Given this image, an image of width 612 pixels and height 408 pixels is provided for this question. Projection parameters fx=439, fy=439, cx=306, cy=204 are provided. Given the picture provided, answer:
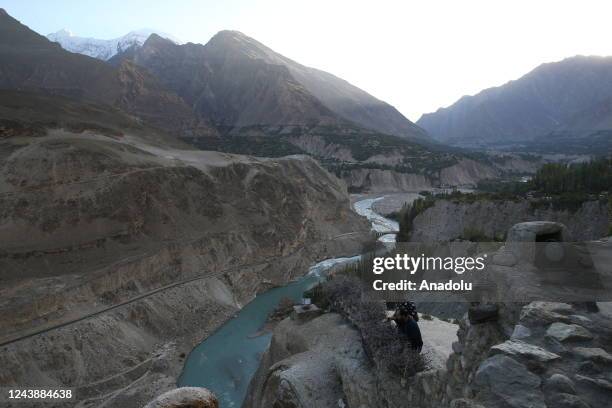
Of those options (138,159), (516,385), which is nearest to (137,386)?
(516,385)

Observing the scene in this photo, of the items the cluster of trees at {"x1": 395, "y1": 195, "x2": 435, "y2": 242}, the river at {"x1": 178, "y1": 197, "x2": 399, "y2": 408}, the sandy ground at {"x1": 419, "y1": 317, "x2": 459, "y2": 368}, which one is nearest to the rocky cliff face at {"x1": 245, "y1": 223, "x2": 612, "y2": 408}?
the sandy ground at {"x1": 419, "y1": 317, "x2": 459, "y2": 368}

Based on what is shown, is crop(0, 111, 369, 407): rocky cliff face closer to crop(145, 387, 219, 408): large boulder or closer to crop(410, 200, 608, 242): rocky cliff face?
crop(410, 200, 608, 242): rocky cliff face

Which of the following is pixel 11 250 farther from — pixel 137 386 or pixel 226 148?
pixel 226 148

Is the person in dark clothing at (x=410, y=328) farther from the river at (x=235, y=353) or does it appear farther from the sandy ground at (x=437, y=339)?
the river at (x=235, y=353)

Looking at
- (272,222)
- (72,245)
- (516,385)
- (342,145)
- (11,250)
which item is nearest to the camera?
(516,385)

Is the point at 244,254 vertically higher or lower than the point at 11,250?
lower

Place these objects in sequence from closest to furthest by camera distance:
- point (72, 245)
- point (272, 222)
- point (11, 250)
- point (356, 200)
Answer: point (11, 250)
point (72, 245)
point (272, 222)
point (356, 200)

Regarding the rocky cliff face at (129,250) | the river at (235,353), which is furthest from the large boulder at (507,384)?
the rocky cliff face at (129,250)
